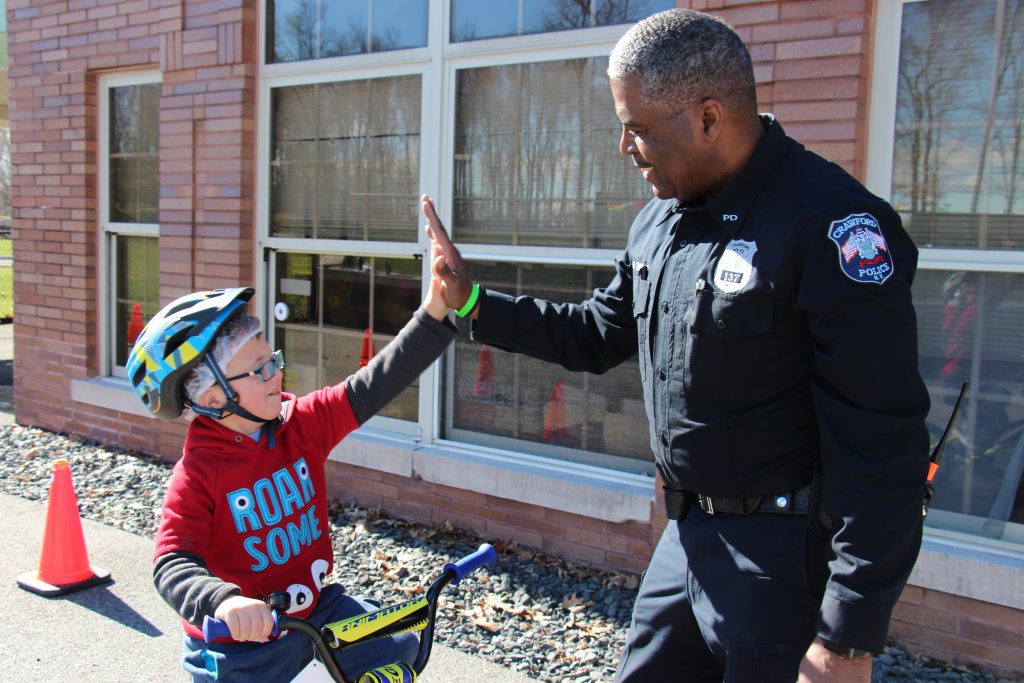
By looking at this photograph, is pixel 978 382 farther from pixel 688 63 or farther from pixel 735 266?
pixel 688 63

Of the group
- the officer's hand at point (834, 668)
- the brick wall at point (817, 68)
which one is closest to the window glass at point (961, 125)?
the brick wall at point (817, 68)

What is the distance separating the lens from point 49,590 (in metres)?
4.36

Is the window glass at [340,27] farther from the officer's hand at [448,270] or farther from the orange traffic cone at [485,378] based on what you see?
the officer's hand at [448,270]

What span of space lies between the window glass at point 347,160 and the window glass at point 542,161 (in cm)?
40

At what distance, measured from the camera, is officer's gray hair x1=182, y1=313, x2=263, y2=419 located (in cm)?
247

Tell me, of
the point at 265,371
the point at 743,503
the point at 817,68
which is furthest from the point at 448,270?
the point at 817,68

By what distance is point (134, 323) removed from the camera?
6.92m

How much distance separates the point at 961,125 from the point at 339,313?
362cm

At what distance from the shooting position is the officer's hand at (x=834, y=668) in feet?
5.90

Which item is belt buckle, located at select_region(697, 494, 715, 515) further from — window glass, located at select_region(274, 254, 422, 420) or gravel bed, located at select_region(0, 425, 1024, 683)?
window glass, located at select_region(274, 254, 422, 420)

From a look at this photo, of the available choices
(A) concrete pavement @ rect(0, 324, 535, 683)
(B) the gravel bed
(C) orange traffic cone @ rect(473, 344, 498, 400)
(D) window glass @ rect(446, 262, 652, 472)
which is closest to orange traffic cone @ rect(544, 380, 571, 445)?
(D) window glass @ rect(446, 262, 652, 472)

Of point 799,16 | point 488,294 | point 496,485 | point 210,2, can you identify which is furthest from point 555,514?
point 210,2

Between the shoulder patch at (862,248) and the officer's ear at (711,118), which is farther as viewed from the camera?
the officer's ear at (711,118)

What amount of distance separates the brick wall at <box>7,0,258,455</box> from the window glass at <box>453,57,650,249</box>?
5.42 ft
